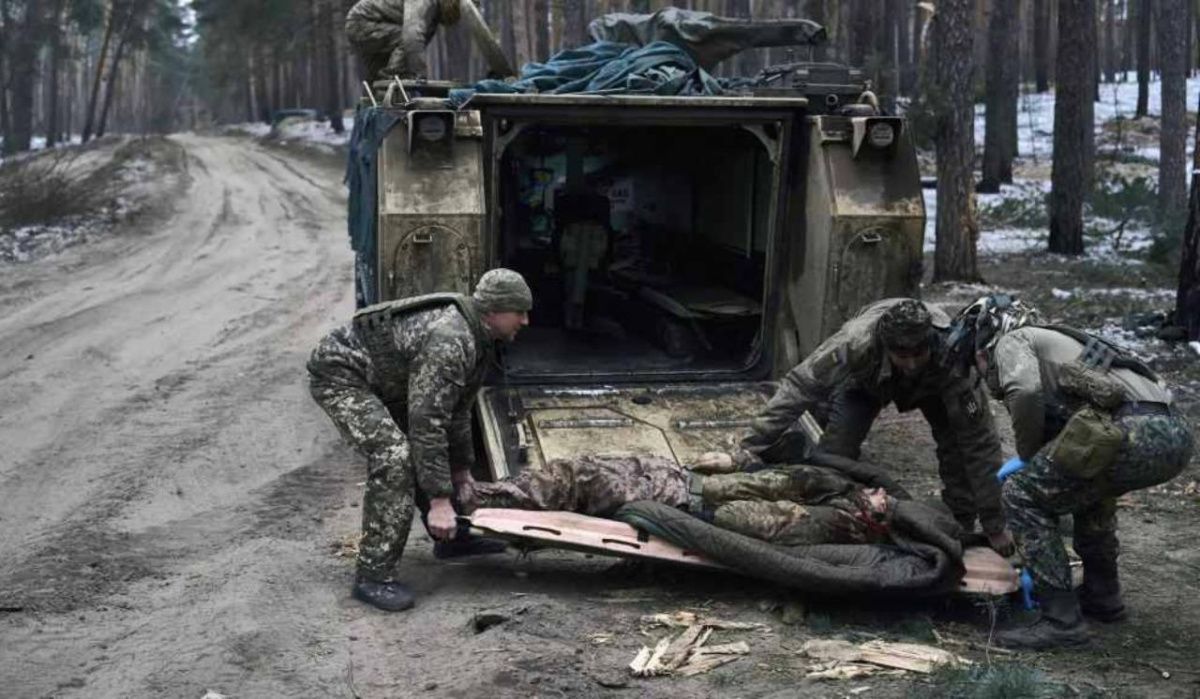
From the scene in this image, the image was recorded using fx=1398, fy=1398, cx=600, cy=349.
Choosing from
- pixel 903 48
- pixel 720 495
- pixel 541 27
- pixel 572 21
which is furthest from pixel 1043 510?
pixel 903 48

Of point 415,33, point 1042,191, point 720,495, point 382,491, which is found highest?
point 415,33

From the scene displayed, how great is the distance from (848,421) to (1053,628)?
1619 mm

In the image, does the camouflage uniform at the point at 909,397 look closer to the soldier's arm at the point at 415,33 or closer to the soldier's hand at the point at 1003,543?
the soldier's hand at the point at 1003,543

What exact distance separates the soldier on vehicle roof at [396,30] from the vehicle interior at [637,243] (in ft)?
3.29

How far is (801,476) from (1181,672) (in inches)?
70.6

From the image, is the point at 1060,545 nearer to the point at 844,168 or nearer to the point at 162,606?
the point at 844,168

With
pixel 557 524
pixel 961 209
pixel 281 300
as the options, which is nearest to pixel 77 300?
pixel 281 300

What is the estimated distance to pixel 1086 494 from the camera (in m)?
5.52

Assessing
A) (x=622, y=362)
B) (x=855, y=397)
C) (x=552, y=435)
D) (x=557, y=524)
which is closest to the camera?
(x=557, y=524)

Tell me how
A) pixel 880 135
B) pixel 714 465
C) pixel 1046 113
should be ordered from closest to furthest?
pixel 714 465
pixel 880 135
pixel 1046 113

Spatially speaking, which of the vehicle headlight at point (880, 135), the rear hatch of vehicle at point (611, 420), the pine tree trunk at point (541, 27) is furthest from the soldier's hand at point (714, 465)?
the pine tree trunk at point (541, 27)

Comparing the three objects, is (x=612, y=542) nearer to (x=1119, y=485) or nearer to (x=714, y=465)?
(x=714, y=465)

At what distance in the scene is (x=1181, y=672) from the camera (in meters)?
5.20

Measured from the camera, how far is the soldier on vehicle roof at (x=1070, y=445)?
5340mm
